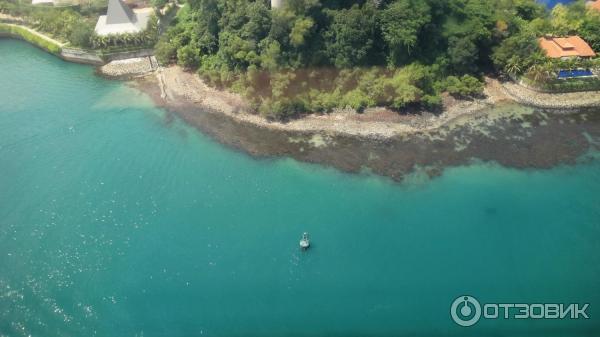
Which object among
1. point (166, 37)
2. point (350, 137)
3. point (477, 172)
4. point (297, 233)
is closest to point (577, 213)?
point (477, 172)

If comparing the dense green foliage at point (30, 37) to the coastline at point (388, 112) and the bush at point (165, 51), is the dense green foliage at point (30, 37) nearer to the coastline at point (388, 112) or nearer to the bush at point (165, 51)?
the bush at point (165, 51)

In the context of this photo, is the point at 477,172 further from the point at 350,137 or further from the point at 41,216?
the point at 41,216

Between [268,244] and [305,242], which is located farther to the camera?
[268,244]

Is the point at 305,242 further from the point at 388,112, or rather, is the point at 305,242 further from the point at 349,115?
the point at 388,112

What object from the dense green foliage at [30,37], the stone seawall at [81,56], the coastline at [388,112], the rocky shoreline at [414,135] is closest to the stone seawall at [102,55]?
the stone seawall at [81,56]

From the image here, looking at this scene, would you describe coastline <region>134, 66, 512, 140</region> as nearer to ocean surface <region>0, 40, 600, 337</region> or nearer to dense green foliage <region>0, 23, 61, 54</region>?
ocean surface <region>0, 40, 600, 337</region>

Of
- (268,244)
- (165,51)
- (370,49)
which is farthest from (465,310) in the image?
(165,51)
